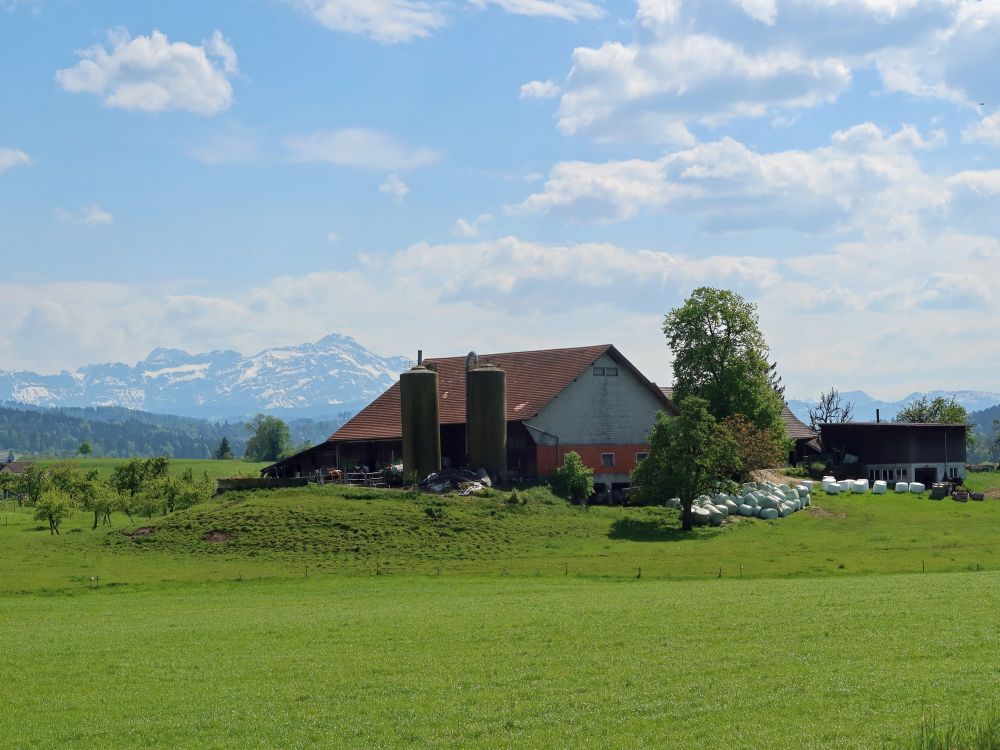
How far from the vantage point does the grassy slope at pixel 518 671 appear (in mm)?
18281

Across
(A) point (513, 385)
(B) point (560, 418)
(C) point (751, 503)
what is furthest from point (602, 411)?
(C) point (751, 503)

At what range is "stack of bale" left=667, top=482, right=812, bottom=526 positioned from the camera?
62312 millimetres

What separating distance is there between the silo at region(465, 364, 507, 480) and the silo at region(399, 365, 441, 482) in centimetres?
230

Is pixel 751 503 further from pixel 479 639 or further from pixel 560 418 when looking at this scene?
pixel 479 639

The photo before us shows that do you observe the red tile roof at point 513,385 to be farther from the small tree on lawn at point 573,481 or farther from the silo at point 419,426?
the small tree on lawn at point 573,481

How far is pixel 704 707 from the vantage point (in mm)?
18984

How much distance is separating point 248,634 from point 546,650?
8566mm

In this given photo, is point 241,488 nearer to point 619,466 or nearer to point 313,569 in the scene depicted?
point 313,569

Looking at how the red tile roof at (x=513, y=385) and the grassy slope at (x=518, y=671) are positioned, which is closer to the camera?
the grassy slope at (x=518, y=671)

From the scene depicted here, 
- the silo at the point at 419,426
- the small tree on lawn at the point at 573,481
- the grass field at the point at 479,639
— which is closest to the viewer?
the grass field at the point at 479,639

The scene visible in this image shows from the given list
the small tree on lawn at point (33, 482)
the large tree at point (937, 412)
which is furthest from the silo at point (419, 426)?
the large tree at point (937, 412)

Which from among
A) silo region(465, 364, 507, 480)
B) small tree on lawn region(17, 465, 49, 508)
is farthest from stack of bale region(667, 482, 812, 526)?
small tree on lawn region(17, 465, 49, 508)

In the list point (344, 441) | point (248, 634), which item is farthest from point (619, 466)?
point (248, 634)

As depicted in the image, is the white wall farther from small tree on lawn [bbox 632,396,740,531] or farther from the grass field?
the grass field
